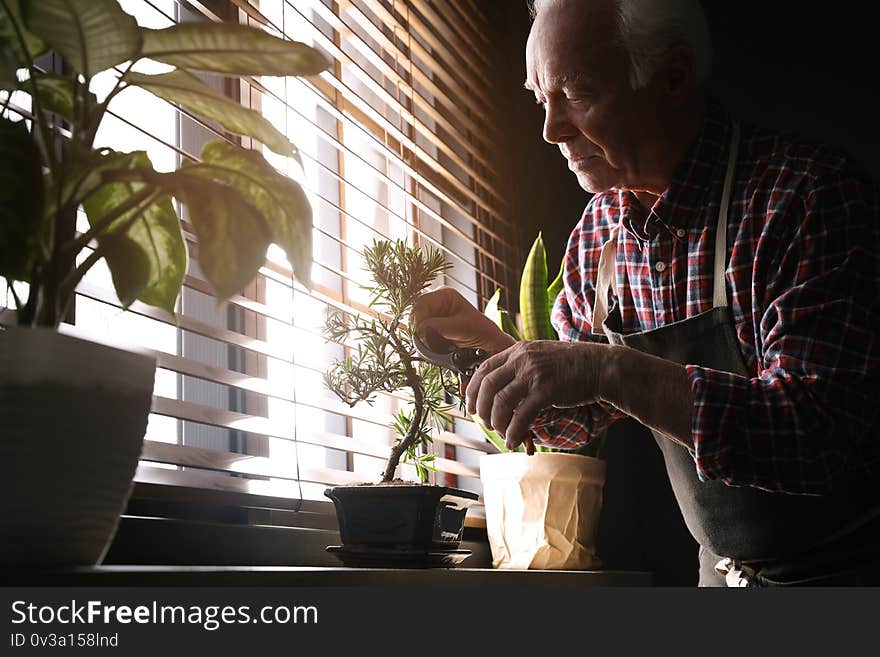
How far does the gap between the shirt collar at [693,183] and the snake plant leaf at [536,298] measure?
0.40 metres

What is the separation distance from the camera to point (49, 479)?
0.62 metres

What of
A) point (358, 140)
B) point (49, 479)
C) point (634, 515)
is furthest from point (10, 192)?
point (634, 515)

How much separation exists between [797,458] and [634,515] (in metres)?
1.27

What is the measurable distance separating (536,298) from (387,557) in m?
0.89

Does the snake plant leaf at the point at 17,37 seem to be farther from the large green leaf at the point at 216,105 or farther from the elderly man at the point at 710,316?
the elderly man at the point at 710,316

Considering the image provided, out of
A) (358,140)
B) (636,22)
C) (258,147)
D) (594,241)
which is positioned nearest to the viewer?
(636,22)

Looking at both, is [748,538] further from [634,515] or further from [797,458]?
[634,515]

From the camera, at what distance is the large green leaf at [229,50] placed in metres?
0.70

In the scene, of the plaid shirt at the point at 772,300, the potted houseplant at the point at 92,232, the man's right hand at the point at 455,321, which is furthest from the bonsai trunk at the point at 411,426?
the potted houseplant at the point at 92,232

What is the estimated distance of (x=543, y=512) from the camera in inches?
60.8

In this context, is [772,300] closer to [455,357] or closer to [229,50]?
[455,357]

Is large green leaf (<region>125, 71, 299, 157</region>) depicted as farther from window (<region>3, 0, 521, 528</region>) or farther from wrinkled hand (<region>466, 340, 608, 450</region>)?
wrinkled hand (<region>466, 340, 608, 450</region>)

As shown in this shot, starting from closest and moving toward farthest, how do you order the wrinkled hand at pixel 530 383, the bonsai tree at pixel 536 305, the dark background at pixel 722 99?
the wrinkled hand at pixel 530 383
the bonsai tree at pixel 536 305
the dark background at pixel 722 99

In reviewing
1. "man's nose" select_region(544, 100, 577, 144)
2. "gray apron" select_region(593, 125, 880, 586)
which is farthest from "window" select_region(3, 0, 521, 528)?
"gray apron" select_region(593, 125, 880, 586)
